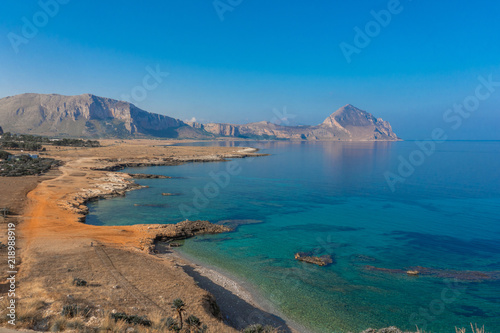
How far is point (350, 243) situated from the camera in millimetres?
27000

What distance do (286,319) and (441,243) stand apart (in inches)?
805

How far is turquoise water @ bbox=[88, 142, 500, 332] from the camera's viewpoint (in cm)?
1642

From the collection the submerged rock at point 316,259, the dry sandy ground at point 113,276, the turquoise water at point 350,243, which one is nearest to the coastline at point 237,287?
the dry sandy ground at point 113,276

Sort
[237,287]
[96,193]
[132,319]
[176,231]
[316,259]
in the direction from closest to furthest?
1. [132,319]
2. [237,287]
3. [316,259]
4. [176,231]
5. [96,193]

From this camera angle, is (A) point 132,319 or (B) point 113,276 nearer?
(A) point 132,319

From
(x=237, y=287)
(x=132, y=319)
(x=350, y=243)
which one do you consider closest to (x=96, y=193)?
(x=237, y=287)

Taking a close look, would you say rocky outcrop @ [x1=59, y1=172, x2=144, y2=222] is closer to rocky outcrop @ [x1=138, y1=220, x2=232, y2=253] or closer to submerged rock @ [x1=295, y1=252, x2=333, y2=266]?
rocky outcrop @ [x1=138, y1=220, x2=232, y2=253]

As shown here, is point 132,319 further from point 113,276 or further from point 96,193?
point 96,193

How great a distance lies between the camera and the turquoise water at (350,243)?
1642 cm

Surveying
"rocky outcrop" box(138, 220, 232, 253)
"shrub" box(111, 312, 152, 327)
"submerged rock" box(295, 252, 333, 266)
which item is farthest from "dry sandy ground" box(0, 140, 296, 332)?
"submerged rock" box(295, 252, 333, 266)

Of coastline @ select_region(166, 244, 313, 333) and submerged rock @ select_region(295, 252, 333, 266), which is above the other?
submerged rock @ select_region(295, 252, 333, 266)

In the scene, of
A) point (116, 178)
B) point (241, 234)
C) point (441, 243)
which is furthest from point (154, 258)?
point (116, 178)

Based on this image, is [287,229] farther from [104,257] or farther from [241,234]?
[104,257]

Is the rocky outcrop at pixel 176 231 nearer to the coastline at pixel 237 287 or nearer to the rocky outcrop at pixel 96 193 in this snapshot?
the coastline at pixel 237 287
